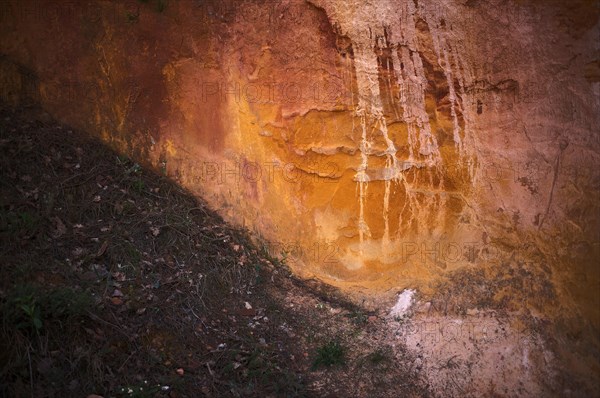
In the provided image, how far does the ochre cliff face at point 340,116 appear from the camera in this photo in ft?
12.6

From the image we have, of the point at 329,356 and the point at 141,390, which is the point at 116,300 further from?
the point at 329,356

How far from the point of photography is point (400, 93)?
4.30 metres

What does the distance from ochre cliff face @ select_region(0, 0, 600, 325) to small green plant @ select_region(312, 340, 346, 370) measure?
29.6 inches

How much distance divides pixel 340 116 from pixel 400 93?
53cm

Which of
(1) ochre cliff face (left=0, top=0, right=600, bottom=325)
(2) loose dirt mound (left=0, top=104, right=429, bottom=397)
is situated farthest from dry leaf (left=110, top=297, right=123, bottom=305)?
(1) ochre cliff face (left=0, top=0, right=600, bottom=325)

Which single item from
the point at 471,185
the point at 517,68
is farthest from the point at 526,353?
the point at 517,68

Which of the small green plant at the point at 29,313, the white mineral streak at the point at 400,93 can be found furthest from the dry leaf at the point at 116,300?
the white mineral streak at the point at 400,93

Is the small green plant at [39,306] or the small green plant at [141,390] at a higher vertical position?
the small green plant at [39,306]

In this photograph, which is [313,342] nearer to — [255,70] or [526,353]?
[526,353]

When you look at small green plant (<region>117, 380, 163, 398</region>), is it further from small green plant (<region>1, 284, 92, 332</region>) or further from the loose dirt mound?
small green plant (<region>1, 284, 92, 332</region>)

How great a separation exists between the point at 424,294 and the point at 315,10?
7.93 feet

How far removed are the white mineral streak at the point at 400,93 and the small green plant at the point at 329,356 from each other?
3.51ft

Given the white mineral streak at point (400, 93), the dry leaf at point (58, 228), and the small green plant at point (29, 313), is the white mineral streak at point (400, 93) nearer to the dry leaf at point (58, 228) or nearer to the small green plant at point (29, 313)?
the dry leaf at point (58, 228)

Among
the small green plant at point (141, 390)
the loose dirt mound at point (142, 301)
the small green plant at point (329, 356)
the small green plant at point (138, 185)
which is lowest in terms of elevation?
the small green plant at point (329, 356)
